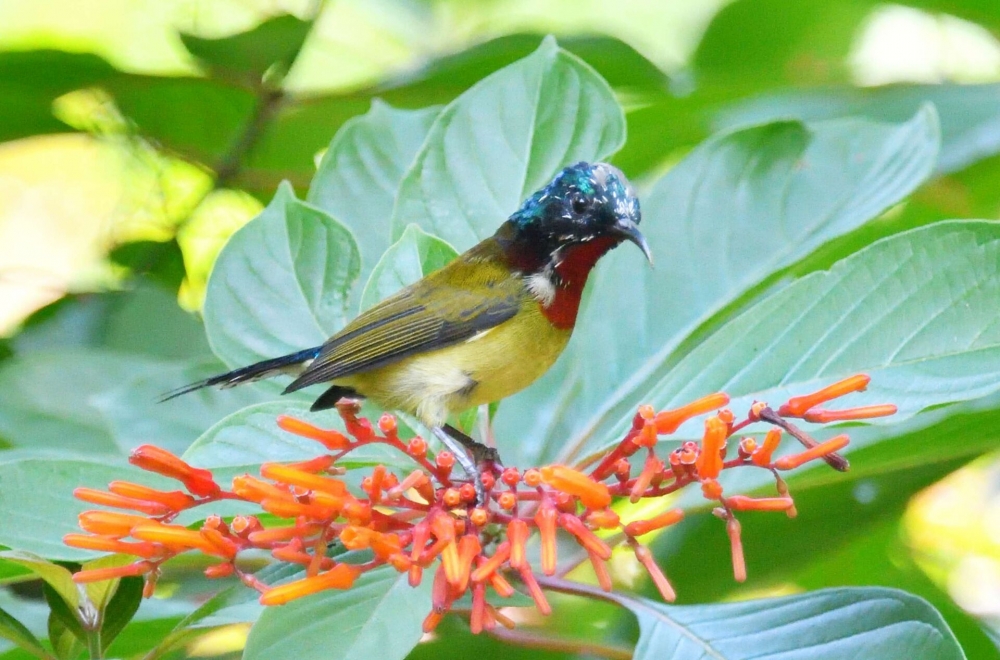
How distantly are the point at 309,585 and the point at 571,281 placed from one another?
1138 mm

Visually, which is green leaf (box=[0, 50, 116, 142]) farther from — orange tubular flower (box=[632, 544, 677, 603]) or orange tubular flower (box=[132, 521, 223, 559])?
orange tubular flower (box=[632, 544, 677, 603])

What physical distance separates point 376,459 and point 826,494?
1147 mm

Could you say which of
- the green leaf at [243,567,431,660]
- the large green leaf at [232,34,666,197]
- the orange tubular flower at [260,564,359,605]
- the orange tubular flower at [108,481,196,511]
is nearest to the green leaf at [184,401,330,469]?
the orange tubular flower at [108,481,196,511]

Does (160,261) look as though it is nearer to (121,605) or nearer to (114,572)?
(121,605)

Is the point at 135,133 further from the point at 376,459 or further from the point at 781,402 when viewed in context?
the point at 781,402

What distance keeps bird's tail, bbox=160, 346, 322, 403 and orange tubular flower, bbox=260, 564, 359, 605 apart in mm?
750

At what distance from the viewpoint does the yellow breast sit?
2.29 m

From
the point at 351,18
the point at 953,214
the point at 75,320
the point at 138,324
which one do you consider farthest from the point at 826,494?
the point at 351,18

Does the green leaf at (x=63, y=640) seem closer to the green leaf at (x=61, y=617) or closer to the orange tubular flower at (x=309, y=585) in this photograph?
the green leaf at (x=61, y=617)

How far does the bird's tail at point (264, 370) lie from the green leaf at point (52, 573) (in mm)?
463

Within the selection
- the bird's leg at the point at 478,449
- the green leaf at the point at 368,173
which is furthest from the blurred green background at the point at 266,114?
the bird's leg at the point at 478,449

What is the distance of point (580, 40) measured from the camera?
3.04 m

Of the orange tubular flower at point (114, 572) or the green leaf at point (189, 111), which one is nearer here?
the orange tubular flower at point (114, 572)

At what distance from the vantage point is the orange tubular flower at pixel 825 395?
1550mm
